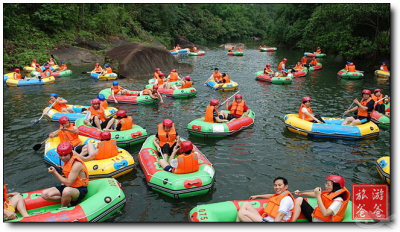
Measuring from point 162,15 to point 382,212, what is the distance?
47.3 meters

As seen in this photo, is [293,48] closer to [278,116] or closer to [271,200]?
[278,116]

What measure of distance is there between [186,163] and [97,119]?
14.3ft

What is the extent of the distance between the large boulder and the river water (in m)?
5.07

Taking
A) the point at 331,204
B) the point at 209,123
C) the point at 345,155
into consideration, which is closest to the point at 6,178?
the point at 209,123

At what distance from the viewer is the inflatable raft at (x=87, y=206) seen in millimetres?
5598

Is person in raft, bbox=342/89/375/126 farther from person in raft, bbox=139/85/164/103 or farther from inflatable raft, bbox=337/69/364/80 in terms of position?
inflatable raft, bbox=337/69/364/80

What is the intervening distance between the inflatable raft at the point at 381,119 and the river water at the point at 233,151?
0.55 metres

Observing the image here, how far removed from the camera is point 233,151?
9.64 m

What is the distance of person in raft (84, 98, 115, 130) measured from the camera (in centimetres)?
1015

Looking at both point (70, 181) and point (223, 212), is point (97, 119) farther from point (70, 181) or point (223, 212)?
point (223, 212)

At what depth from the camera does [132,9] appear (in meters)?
46.0

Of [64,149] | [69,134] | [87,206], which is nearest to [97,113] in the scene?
[69,134]

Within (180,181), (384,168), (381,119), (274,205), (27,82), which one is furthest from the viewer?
(27,82)

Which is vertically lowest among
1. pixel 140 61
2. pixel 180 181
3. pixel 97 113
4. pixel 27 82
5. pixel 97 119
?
pixel 180 181
